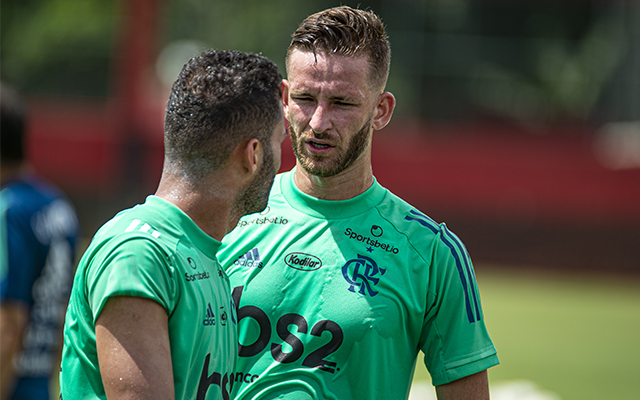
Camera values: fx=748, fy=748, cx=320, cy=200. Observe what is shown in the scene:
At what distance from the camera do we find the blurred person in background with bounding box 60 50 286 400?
6.27 feet

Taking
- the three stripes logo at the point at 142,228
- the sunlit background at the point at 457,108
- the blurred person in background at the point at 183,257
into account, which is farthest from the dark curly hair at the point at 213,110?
the sunlit background at the point at 457,108

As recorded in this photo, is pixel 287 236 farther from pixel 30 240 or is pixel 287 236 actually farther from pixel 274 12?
pixel 274 12

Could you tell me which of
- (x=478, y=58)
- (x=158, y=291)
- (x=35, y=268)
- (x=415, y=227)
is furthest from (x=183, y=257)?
(x=478, y=58)

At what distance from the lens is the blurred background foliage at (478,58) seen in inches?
752

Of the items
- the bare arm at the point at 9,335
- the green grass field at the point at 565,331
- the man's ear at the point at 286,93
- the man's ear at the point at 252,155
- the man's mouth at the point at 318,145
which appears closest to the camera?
the man's ear at the point at 252,155

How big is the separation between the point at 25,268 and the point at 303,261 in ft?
6.57

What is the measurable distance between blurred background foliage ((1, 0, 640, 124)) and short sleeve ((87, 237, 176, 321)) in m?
17.7

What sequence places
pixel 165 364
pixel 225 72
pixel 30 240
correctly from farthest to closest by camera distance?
1. pixel 30 240
2. pixel 225 72
3. pixel 165 364

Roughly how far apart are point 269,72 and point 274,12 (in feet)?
61.4

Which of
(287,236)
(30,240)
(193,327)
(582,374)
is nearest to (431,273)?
(287,236)

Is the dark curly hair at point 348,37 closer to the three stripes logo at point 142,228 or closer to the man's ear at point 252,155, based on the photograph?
the man's ear at point 252,155

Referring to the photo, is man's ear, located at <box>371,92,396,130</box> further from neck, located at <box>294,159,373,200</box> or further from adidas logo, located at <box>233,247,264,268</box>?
adidas logo, located at <box>233,247,264,268</box>

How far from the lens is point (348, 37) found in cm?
281

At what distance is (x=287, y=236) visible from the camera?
293 centimetres
